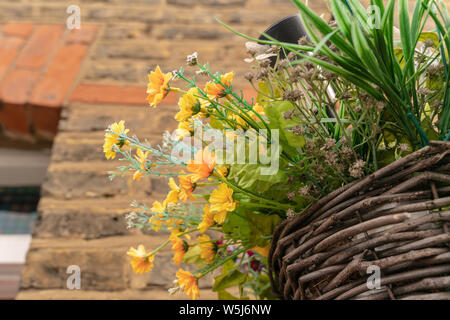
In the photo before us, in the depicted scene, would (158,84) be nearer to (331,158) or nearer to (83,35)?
(331,158)

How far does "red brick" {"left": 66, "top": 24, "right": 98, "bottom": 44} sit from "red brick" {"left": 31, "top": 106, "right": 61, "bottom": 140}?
38 cm

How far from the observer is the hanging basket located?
0.44m

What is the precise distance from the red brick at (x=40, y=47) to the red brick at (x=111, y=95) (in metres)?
0.24

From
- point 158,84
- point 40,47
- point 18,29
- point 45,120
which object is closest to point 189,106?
point 158,84

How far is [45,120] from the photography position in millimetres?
1588

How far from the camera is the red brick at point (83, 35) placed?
5.85 ft

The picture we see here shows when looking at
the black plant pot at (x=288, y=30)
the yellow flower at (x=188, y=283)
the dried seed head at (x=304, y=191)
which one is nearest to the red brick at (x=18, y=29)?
the black plant pot at (x=288, y=30)

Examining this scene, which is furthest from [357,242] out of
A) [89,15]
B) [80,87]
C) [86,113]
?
[89,15]

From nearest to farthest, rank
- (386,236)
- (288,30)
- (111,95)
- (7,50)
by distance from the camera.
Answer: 1. (386,236)
2. (288,30)
3. (111,95)
4. (7,50)

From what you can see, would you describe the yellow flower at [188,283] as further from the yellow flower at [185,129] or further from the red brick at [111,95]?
the red brick at [111,95]

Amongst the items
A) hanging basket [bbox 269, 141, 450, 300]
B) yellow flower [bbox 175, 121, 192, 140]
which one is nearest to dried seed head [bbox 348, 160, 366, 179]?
hanging basket [bbox 269, 141, 450, 300]

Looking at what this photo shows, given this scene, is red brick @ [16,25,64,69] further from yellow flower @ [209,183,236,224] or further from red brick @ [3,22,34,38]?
yellow flower @ [209,183,236,224]

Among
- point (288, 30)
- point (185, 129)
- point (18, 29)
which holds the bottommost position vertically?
point (185, 129)

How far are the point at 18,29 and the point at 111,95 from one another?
1.94 ft
